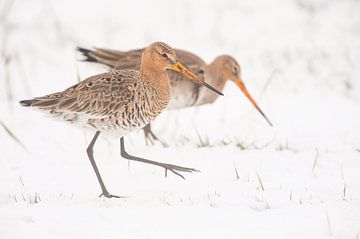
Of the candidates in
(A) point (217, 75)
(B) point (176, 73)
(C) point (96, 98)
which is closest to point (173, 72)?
(B) point (176, 73)

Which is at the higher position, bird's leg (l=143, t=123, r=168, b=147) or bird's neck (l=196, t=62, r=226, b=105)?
bird's neck (l=196, t=62, r=226, b=105)

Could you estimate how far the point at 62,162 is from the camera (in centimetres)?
604

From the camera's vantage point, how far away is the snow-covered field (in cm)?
427

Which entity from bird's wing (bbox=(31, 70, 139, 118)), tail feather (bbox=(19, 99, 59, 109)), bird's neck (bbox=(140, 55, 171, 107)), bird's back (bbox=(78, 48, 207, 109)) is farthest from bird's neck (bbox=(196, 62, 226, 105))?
tail feather (bbox=(19, 99, 59, 109))

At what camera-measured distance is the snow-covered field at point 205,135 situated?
427 centimetres

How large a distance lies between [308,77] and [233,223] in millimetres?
4997

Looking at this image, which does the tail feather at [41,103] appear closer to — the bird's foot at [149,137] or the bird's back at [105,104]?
the bird's back at [105,104]

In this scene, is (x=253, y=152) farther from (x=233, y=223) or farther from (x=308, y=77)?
(x=308, y=77)

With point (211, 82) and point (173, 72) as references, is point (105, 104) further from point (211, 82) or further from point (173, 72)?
point (211, 82)

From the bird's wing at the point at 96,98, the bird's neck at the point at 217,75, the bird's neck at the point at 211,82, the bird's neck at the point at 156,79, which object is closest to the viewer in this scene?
the bird's wing at the point at 96,98

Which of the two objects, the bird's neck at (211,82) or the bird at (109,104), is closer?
the bird at (109,104)

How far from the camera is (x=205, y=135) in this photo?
697 centimetres

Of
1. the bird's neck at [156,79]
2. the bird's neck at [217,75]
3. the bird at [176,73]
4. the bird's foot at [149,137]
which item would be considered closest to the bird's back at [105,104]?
the bird's neck at [156,79]

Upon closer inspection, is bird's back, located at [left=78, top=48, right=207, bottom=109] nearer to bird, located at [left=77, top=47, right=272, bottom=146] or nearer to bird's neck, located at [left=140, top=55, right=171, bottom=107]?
bird, located at [left=77, top=47, right=272, bottom=146]
